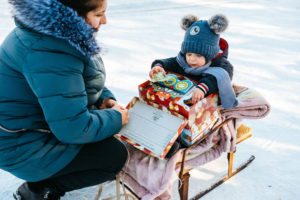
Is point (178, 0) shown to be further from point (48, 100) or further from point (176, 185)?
point (48, 100)

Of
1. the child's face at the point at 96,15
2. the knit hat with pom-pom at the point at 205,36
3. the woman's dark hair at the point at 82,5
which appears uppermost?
the woman's dark hair at the point at 82,5

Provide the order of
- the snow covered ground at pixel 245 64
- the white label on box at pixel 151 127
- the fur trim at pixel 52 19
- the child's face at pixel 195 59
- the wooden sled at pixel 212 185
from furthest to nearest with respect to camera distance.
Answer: the snow covered ground at pixel 245 64 → the child's face at pixel 195 59 → the wooden sled at pixel 212 185 → the white label on box at pixel 151 127 → the fur trim at pixel 52 19

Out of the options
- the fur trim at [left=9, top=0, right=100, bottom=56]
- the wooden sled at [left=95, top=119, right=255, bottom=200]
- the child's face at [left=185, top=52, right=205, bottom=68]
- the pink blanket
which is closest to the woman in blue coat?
the fur trim at [left=9, top=0, right=100, bottom=56]

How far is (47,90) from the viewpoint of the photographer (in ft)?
2.95

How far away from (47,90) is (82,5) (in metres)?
0.32

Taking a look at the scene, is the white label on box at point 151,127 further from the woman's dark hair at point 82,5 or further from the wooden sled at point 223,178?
the woman's dark hair at point 82,5

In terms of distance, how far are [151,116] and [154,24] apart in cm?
328

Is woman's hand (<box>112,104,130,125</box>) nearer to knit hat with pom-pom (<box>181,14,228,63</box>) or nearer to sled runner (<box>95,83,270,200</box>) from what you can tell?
sled runner (<box>95,83,270,200</box>)

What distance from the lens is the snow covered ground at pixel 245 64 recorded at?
1.58 metres

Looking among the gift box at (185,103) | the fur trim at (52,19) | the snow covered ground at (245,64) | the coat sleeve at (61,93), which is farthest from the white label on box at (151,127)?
the fur trim at (52,19)

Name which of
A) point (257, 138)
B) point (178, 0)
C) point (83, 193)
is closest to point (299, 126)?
point (257, 138)

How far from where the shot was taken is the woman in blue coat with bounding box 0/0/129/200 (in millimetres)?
902

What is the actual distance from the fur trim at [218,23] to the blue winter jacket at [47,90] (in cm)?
61

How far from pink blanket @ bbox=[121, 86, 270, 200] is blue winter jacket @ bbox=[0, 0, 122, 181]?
0.23 meters
